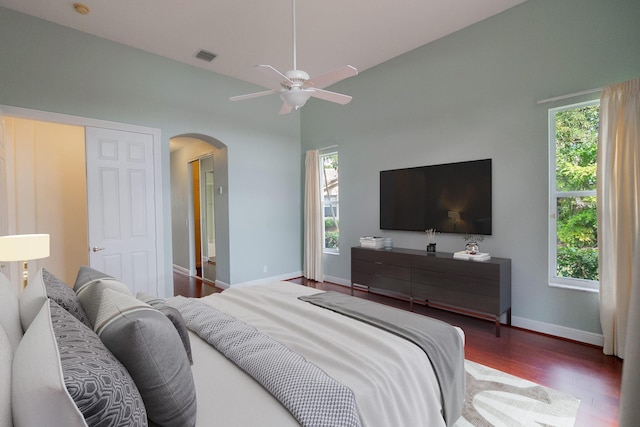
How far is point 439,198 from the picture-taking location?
388cm

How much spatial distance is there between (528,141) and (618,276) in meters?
1.45

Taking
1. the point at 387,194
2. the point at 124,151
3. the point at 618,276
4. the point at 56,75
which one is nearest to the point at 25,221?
the point at 124,151

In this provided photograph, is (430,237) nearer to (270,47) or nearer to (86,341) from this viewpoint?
(270,47)

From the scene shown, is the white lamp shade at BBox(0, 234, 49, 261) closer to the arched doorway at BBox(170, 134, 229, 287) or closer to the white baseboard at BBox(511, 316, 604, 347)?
the arched doorway at BBox(170, 134, 229, 287)

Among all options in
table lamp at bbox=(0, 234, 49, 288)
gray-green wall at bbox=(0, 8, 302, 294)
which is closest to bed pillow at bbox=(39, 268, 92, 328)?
table lamp at bbox=(0, 234, 49, 288)

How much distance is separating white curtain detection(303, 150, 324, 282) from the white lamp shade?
3645mm

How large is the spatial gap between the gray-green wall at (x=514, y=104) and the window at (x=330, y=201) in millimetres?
889

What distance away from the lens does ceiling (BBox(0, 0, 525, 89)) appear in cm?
313

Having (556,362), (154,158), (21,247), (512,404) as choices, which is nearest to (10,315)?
(21,247)

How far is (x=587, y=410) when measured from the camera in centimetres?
196

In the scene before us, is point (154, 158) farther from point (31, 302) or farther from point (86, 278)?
point (31, 302)

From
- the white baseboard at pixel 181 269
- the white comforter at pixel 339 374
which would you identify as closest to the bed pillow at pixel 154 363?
the white comforter at pixel 339 374

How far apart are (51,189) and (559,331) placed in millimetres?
6353

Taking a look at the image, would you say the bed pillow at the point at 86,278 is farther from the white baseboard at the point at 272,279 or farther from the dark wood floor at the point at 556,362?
Result: the white baseboard at the point at 272,279
